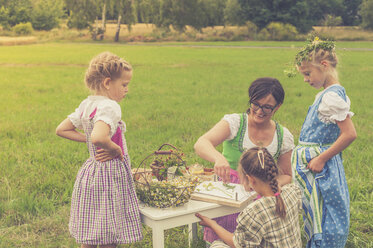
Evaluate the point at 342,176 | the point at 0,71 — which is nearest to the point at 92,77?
the point at 342,176

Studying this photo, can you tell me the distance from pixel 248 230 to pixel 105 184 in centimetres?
96

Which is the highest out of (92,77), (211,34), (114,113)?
(92,77)

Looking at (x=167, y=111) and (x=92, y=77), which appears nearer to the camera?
(x=92, y=77)

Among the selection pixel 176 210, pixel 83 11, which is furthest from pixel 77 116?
pixel 83 11

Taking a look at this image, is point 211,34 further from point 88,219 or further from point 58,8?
point 88,219

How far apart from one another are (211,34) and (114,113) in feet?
160

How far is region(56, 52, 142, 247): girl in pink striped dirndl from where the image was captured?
2.93m

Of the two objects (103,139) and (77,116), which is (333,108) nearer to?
(103,139)

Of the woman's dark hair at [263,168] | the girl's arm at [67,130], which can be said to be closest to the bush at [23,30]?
the girl's arm at [67,130]

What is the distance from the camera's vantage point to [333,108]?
3.19 meters

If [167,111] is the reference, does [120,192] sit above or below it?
above

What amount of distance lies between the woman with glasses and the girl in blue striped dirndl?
171 millimetres

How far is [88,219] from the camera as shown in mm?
2953

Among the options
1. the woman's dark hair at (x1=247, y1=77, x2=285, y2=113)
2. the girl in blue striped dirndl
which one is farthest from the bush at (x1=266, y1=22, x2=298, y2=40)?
the woman's dark hair at (x1=247, y1=77, x2=285, y2=113)
